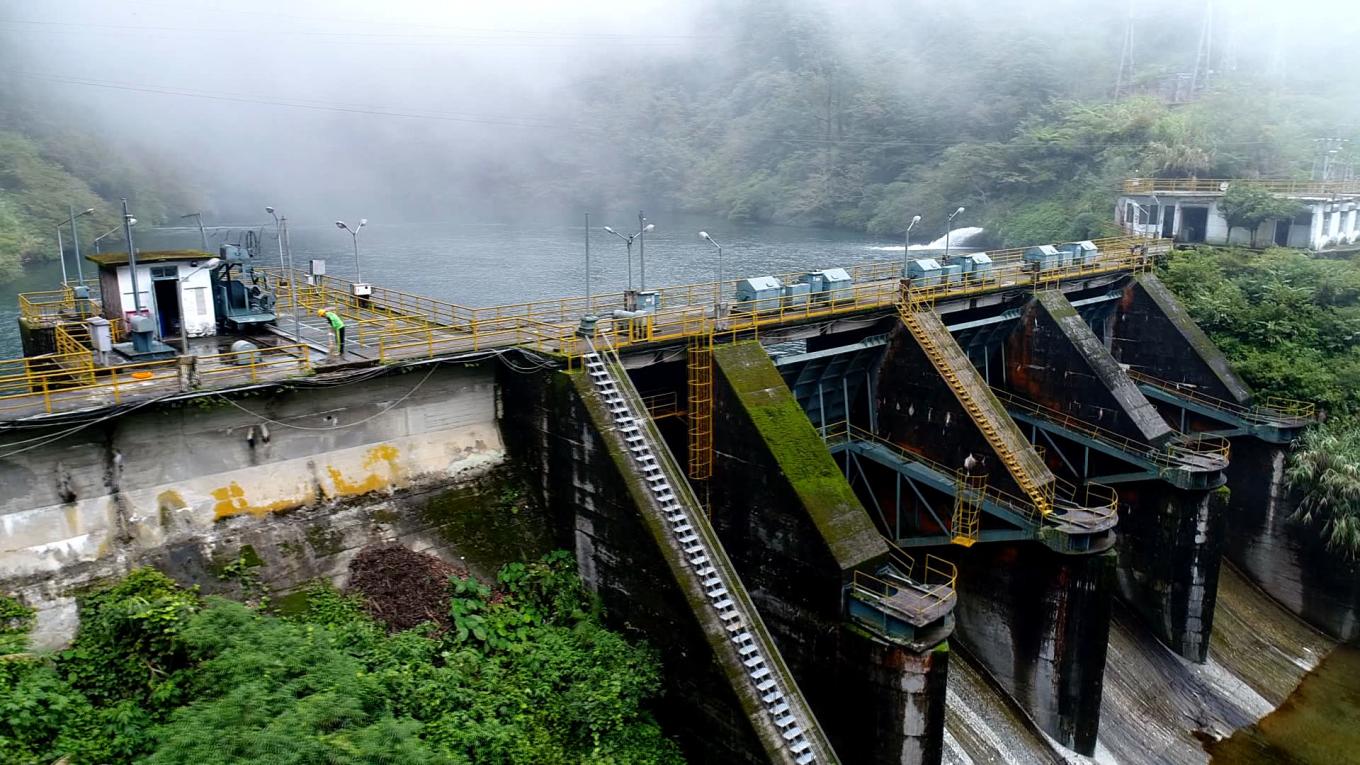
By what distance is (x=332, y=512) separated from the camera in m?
20.0

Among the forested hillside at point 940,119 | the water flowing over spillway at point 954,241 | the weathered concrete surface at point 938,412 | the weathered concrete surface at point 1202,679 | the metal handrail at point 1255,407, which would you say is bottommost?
the weathered concrete surface at point 1202,679

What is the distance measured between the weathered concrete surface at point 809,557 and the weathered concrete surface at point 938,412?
263 inches

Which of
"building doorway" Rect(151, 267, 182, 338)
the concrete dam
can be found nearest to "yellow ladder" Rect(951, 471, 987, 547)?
the concrete dam

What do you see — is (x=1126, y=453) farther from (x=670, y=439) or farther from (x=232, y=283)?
(x=232, y=283)

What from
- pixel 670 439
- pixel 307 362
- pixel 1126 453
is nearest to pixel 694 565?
pixel 670 439

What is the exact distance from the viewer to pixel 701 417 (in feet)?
75.0

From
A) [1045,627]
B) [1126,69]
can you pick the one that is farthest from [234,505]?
[1126,69]

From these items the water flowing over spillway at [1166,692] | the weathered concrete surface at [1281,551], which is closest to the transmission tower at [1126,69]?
the weathered concrete surface at [1281,551]

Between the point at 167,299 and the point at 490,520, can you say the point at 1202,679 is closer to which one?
the point at 490,520

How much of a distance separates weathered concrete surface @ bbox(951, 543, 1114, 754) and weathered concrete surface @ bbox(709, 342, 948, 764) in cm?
709

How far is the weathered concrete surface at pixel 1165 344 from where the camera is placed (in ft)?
119

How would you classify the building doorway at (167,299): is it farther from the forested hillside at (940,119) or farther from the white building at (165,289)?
the forested hillside at (940,119)

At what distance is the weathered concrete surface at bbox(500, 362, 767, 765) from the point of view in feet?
61.0

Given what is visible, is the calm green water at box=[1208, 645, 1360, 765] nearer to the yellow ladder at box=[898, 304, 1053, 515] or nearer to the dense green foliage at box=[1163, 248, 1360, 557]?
the dense green foliage at box=[1163, 248, 1360, 557]
